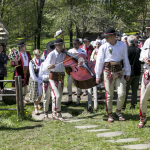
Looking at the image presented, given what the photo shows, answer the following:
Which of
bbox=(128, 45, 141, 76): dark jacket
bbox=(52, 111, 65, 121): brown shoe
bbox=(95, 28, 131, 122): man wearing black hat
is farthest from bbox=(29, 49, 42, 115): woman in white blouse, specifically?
bbox=(128, 45, 141, 76): dark jacket

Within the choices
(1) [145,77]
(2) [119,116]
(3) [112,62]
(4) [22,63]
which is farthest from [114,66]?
(4) [22,63]

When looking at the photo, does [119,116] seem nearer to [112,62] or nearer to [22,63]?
[112,62]

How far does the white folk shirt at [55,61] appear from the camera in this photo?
604cm

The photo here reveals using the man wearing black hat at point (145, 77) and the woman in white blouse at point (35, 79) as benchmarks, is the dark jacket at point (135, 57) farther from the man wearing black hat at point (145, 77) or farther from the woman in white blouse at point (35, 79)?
the woman in white blouse at point (35, 79)

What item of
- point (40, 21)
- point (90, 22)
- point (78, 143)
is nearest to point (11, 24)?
point (40, 21)

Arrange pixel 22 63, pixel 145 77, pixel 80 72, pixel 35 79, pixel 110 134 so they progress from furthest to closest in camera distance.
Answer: pixel 22 63 → pixel 35 79 → pixel 80 72 → pixel 145 77 → pixel 110 134

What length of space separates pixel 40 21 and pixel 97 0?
440 inches

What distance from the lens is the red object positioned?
5.95 metres

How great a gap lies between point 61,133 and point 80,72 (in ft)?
5.42

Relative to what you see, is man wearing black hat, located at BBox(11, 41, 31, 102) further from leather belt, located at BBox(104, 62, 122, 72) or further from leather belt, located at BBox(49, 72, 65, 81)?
leather belt, located at BBox(104, 62, 122, 72)

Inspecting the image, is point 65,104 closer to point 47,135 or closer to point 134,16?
point 47,135

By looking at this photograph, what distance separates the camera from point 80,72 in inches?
240

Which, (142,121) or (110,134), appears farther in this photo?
(142,121)

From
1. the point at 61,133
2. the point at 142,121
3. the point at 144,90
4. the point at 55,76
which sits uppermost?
the point at 55,76
